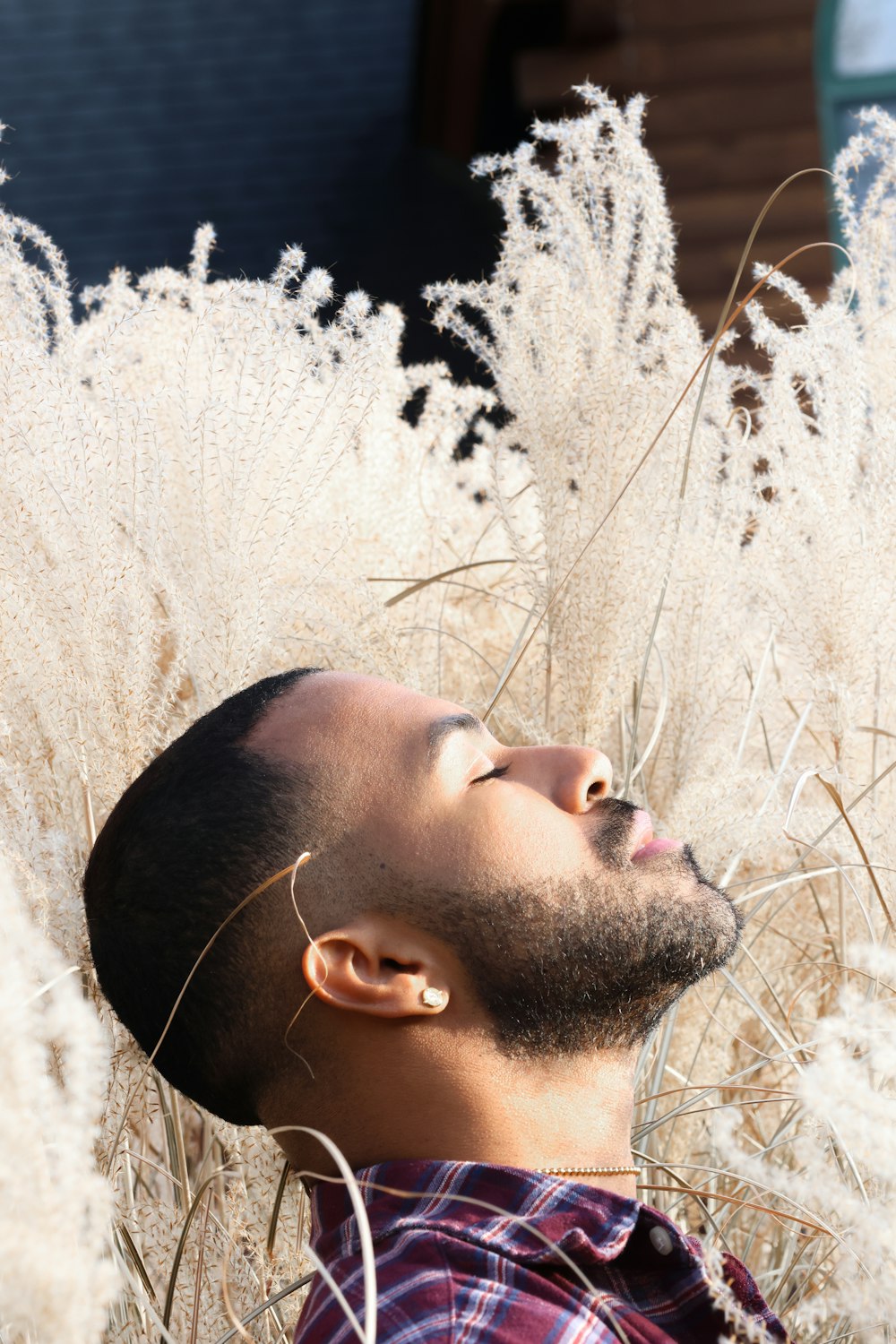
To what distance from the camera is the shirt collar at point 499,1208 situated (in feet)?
3.81

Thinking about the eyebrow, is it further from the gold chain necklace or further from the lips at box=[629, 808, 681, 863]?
the gold chain necklace

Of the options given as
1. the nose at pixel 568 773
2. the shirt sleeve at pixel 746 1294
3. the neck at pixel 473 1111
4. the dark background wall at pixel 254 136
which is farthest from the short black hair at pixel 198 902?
the dark background wall at pixel 254 136

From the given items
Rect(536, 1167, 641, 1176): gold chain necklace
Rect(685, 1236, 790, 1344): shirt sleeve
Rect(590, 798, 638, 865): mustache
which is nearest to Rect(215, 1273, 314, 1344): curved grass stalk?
Rect(536, 1167, 641, 1176): gold chain necklace

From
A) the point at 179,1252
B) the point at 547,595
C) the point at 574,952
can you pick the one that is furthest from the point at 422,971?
the point at 547,595


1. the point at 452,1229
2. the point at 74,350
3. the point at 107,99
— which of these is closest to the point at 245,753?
the point at 452,1229

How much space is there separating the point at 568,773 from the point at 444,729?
137mm

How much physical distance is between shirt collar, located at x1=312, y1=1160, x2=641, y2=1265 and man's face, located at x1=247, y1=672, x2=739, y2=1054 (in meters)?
0.12

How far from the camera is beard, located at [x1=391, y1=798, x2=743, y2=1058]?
127cm

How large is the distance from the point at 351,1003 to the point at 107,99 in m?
7.76

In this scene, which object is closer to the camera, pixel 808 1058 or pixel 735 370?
pixel 808 1058

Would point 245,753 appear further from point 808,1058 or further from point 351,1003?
point 808,1058

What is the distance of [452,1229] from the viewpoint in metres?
1.14

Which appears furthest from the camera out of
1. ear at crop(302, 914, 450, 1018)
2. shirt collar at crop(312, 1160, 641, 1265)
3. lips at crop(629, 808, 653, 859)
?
lips at crop(629, 808, 653, 859)

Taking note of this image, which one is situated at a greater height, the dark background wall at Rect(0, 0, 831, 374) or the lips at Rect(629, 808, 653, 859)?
the dark background wall at Rect(0, 0, 831, 374)
